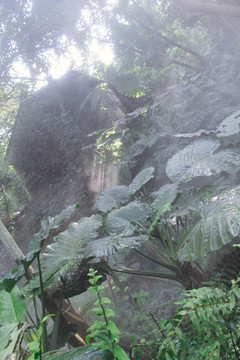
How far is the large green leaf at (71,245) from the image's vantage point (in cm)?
154

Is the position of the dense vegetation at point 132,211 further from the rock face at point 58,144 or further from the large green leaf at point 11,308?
the rock face at point 58,144

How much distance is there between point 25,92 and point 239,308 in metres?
8.47

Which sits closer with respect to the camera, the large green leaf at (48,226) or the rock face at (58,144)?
the large green leaf at (48,226)

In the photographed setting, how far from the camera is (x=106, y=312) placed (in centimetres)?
72

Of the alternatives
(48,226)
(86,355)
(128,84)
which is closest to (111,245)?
(48,226)

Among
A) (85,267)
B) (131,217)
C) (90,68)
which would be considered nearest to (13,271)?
(85,267)

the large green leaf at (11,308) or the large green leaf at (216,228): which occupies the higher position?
the large green leaf at (11,308)

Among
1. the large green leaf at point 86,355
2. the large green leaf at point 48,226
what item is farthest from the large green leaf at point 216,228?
the large green leaf at point 48,226

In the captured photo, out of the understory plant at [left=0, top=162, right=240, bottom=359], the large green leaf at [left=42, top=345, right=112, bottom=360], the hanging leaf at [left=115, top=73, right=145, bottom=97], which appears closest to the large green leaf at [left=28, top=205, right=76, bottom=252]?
the understory plant at [left=0, top=162, right=240, bottom=359]

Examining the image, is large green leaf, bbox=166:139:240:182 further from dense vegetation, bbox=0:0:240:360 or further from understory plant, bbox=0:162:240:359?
understory plant, bbox=0:162:240:359

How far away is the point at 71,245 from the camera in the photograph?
1663 mm

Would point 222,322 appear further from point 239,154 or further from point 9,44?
point 9,44

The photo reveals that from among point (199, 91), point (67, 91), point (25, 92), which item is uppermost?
point (25, 92)

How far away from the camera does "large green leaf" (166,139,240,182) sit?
1576 mm
